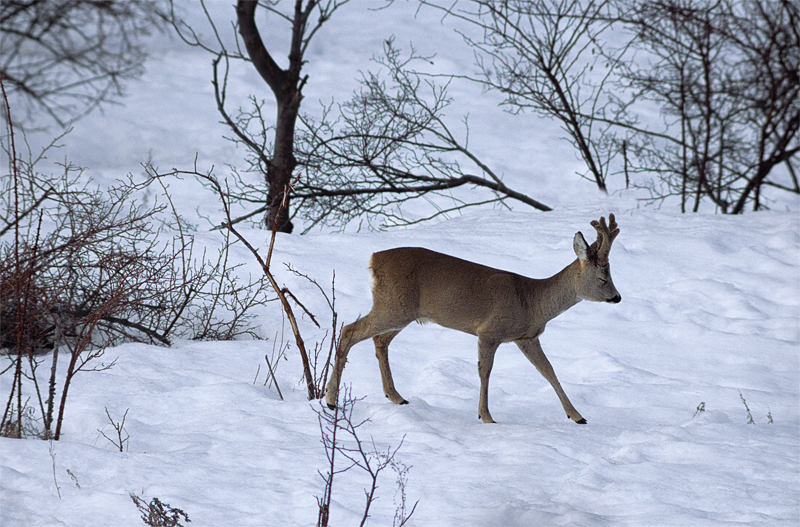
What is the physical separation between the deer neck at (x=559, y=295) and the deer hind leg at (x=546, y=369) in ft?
0.60

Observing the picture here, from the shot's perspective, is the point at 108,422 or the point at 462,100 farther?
the point at 462,100

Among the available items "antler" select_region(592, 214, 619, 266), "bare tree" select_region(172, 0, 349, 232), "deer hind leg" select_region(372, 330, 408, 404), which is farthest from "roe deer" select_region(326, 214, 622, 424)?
"bare tree" select_region(172, 0, 349, 232)

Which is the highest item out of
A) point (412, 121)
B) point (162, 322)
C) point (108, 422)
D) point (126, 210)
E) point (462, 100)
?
point (462, 100)

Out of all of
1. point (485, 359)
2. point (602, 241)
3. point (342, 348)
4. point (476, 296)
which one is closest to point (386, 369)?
point (342, 348)

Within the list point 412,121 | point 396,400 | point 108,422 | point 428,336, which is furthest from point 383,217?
point 108,422

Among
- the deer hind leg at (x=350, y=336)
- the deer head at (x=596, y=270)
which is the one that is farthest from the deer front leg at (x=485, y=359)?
the deer head at (x=596, y=270)

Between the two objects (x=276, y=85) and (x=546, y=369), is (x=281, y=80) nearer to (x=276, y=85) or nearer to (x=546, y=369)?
(x=276, y=85)

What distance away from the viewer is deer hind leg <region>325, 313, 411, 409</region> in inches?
171

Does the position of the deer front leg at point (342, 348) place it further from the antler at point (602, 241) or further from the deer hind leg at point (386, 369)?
the antler at point (602, 241)

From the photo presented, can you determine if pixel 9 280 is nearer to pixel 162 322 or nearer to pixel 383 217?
pixel 162 322

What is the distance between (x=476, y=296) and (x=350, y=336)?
0.76 metres

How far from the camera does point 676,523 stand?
9.62 feet

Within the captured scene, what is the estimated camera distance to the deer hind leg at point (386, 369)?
457 cm

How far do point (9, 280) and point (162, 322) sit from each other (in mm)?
2189
